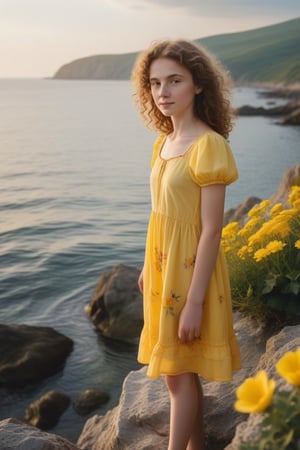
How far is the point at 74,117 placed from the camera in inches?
2237

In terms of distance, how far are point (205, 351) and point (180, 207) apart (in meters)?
0.68

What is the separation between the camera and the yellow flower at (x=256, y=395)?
5.10 feet

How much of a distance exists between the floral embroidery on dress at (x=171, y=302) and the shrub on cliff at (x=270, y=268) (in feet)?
2.90

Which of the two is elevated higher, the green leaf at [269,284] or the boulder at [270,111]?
the boulder at [270,111]

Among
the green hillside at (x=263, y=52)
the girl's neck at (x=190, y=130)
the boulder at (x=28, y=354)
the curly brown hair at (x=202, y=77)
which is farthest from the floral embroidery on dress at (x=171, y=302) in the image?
the green hillside at (x=263, y=52)

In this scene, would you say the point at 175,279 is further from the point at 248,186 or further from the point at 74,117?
the point at 74,117

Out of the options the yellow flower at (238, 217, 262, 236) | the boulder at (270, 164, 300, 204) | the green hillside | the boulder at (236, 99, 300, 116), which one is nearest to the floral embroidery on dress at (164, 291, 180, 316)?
the yellow flower at (238, 217, 262, 236)

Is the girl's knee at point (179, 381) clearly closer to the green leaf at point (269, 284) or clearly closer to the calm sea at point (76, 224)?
the green leaf at point (269, 284)

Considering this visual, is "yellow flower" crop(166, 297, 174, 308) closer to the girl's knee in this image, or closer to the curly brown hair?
the girl's knee

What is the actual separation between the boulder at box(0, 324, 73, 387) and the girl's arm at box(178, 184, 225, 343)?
4.19m

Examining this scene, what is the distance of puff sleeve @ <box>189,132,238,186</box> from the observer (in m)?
2.64

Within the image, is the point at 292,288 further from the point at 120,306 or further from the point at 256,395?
the point at 120,306

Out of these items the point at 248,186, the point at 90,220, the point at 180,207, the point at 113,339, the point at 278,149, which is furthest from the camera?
the point at 278,149

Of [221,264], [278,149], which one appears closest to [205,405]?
[221,264]
